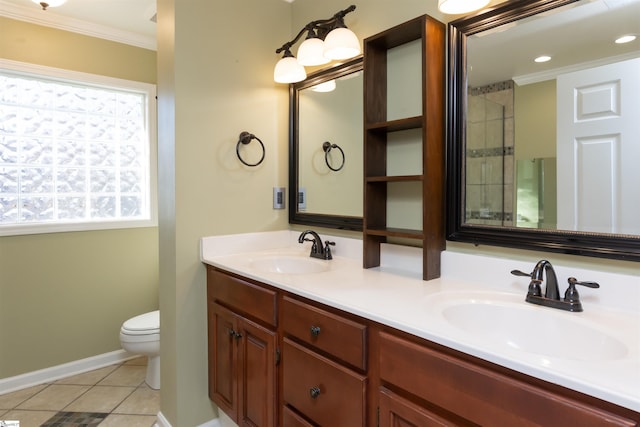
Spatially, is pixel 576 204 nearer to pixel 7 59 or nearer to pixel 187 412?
pixel 187 412

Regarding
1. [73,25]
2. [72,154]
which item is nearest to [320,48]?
[73,25]

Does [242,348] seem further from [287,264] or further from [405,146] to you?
[405,146]

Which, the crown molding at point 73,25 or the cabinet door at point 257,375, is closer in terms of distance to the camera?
the cabinet door at point 257,375

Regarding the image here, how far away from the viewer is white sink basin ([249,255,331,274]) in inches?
71.8

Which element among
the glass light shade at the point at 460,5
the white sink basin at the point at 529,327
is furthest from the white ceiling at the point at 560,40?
the white sink basin at the point at 529,327

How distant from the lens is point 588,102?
3.67ft

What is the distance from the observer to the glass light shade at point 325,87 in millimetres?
1955

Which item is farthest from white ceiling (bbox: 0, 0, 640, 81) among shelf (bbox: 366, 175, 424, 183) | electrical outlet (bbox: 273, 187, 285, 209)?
electrical outlet (bbox: 273, 187, 285, 209)

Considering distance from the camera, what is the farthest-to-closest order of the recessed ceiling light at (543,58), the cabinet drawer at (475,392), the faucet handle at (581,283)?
1. the recessed ceiling light at (543,58)
2. the faucet handle at (581,283)
3. the cabinet drawer at (475,392)

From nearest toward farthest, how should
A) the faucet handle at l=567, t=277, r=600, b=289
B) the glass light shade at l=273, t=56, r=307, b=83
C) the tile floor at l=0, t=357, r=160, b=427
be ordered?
the faucet handle at l=567, t=277, r=600, b=289 → the glass light shade at l=273, t=56, r=307, b=83 → the tile floor at l=0, t=357, r=160, b=427

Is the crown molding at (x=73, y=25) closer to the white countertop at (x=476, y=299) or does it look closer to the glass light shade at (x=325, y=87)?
the glass light shade at (x=325, y=87)

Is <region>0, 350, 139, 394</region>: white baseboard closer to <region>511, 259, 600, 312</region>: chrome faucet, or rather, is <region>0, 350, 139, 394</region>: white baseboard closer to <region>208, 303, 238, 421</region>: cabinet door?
<region>208, 303, 238, 421</region>: cabinet door

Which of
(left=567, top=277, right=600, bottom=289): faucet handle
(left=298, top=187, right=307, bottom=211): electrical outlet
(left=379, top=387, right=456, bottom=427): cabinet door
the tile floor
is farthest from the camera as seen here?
(left=298, top=187, right=307, bottom=211): electrical outlet

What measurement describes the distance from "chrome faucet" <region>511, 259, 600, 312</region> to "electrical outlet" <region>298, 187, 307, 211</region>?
4.09ft
